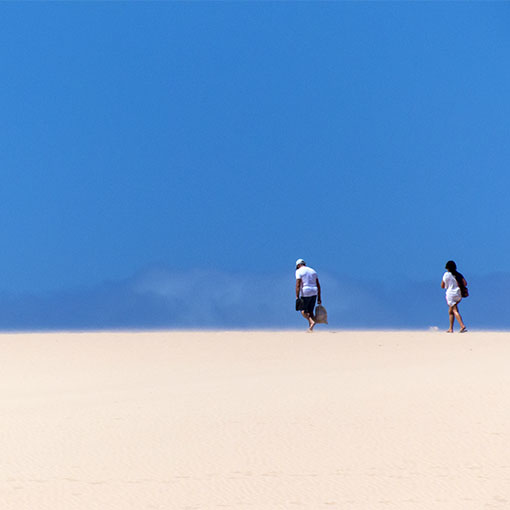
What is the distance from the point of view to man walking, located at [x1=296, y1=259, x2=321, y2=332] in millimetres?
16750

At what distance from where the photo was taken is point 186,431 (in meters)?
6.53

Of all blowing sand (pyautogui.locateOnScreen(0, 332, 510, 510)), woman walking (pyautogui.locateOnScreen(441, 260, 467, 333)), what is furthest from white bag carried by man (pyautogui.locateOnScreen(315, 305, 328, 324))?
blowing sand (pyautogui.locateOnScreen(0, 332, 510, 510))

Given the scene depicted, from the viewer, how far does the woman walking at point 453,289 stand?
54.3ft

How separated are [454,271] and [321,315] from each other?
9.81ft

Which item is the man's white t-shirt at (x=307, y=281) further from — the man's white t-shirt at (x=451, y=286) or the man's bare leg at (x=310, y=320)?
the man's white t-shirt at (x=451, y=286)

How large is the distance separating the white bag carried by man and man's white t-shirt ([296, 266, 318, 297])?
1.13 ft

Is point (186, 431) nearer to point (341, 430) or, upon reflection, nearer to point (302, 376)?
point (341, 430)

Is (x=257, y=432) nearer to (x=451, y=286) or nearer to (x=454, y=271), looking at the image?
(x=451, y=286)

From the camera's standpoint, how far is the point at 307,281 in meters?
16.8

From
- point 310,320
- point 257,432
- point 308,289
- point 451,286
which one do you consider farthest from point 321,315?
point 257,432

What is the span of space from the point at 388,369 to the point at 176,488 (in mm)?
5905

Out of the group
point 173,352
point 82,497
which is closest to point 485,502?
point 82,497

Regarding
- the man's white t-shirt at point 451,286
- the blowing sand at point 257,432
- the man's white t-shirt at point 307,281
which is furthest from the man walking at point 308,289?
the blowing sand at point 257,432

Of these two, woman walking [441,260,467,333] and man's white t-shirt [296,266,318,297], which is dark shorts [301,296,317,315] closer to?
man's white t-shirt [296,266,318,297]
